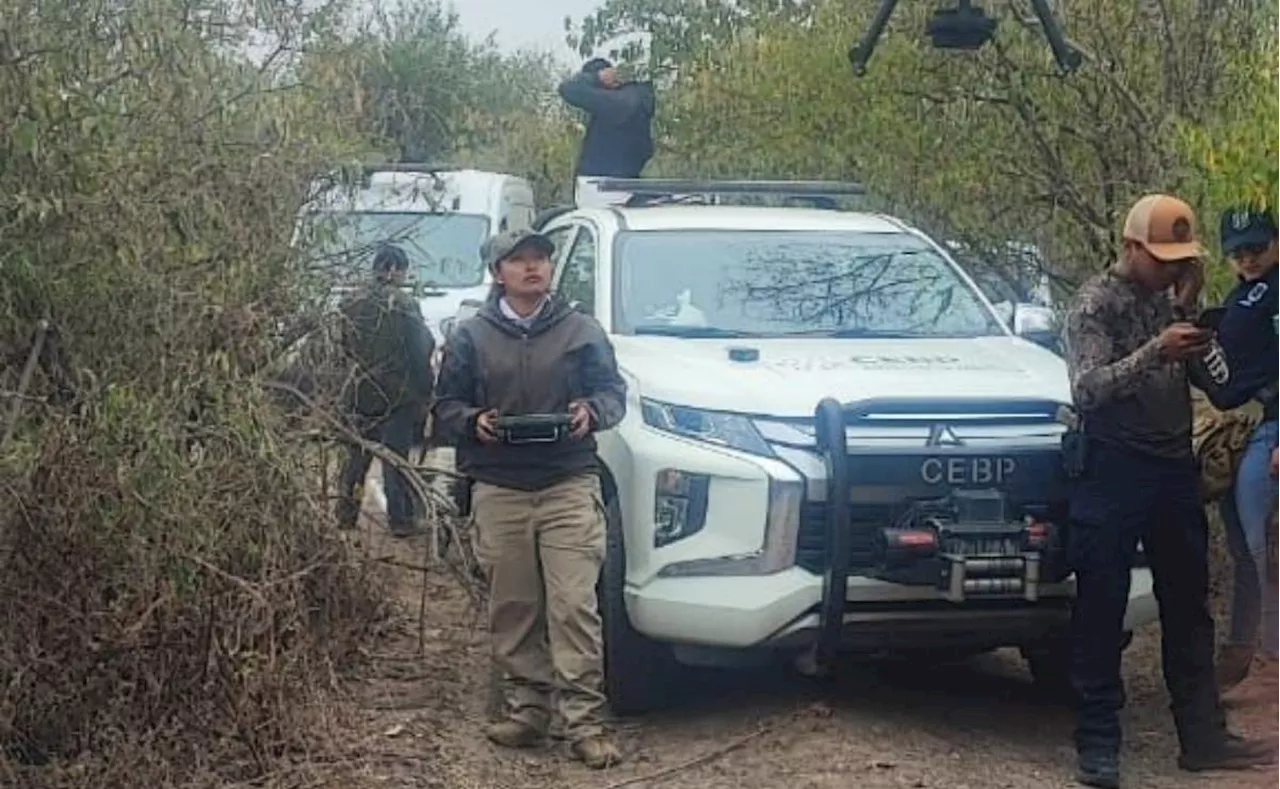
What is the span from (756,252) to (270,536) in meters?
2.66

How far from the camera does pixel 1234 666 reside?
7.40 m

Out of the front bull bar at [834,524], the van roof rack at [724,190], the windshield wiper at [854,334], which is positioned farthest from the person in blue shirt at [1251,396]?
the van roof rack at [724,190]

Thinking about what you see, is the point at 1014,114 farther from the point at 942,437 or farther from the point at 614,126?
the point at 942,437

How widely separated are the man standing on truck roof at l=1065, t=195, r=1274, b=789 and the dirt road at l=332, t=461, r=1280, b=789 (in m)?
0.36

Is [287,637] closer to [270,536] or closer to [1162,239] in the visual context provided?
[270,536]

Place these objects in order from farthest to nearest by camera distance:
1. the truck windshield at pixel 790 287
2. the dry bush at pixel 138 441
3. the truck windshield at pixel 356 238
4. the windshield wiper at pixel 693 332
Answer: the truck windshield at pixel 790 287 < the windshield wiper at pixel 693 332 < the truck windshield at pixel 356 238 < the dry bush at pixel 138 441

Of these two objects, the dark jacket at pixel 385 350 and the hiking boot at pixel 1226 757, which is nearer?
the hiking boot at pixel 1226 757

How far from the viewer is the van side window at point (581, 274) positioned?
8.09m

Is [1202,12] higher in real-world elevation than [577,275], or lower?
higher

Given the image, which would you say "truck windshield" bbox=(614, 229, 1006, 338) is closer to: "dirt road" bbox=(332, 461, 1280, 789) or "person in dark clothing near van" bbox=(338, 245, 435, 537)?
"person in dark clothing near van" bbox=(338, 245, 435, 537)

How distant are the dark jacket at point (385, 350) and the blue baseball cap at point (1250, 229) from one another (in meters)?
3.07

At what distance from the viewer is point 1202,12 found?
32.0 feet

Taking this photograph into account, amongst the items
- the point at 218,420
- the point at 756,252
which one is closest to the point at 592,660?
the point at 218,420

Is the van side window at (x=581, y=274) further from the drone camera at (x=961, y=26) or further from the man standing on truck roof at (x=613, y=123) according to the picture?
the man standing on truck roof at (x=613, y=123)
